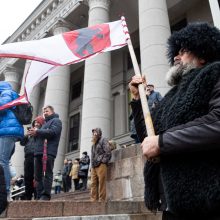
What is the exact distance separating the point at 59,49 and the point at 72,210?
2393 millimetres

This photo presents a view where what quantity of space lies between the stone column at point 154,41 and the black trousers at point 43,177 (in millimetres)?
7146

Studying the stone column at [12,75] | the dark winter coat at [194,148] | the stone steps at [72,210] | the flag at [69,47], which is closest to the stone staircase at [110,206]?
the stone steps at [72,210]

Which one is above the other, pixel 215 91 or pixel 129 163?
pixel 129 163

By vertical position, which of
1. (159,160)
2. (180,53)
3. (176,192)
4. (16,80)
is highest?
(16,80)

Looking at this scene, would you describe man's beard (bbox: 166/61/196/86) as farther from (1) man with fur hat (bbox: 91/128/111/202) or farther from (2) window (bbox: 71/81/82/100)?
(2) window (bbox: 71/81/82/100)

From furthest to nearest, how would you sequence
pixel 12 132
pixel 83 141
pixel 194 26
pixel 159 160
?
pixel 83 141 → pixel 12 132 → pixel 194 26 → pixel 159 160

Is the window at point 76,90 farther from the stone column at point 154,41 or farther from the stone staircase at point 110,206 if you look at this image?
the stone staircase at point 110,206

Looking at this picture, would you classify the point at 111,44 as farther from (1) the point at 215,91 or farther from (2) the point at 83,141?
(2) the point at 83,141

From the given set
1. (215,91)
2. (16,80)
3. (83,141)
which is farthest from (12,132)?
(16,80)

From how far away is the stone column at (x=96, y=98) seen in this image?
46.8 feet

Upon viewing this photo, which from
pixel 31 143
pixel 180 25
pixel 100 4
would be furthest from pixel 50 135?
pixel 180 25

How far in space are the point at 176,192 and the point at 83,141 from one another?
41.1 ft

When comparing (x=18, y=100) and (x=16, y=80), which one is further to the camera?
(x=16, y=80)

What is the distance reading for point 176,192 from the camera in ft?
5.61
